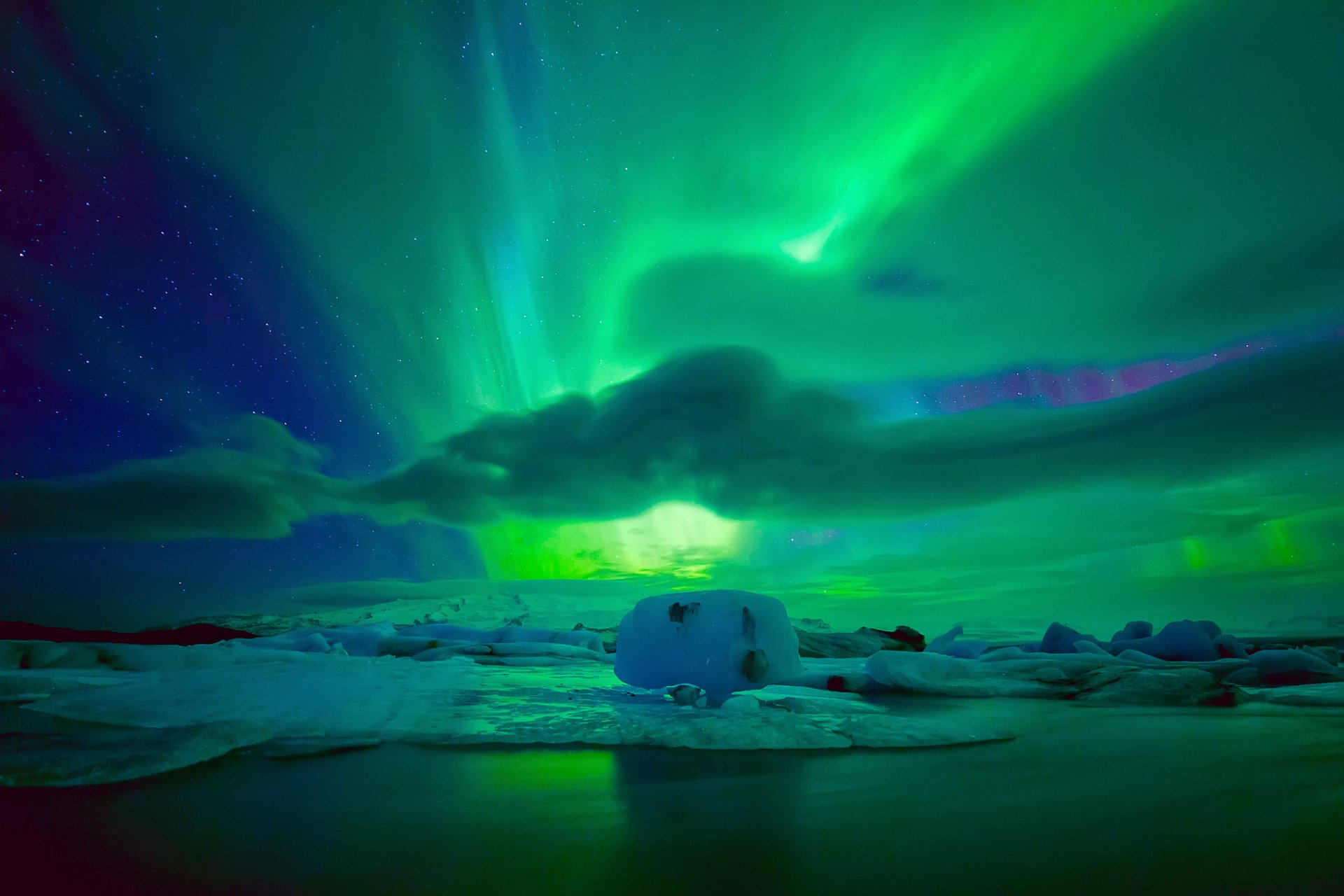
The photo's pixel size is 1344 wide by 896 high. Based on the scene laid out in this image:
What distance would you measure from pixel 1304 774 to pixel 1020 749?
2.71 feet

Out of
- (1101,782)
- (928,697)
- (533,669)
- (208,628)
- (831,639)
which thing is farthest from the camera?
(208,628)

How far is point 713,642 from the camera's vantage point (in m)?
4.35

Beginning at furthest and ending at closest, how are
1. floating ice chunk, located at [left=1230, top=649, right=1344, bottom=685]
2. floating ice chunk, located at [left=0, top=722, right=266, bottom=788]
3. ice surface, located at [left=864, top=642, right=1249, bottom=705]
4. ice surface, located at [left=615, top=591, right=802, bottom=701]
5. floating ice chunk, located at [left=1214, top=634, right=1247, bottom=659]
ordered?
1. floating ice chunk, located at [left=1214, top=634, right=1247, bottom=659]
2. floating ice chunk, located at [left=1230, top=649, right=1344, bottom=685]
3. ice surface, located at [left=615, top=591, right=802, bottom=701]
4. ice surface, located at [left=864, top=642, right=1249, bottom=705]
5. floating ice chunk, located at [left=0, top=722, right=266, bottom=788]

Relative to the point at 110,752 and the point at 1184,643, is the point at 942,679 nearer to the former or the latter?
the point at 1184,643

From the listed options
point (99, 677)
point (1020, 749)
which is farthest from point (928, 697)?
point (99, 677)

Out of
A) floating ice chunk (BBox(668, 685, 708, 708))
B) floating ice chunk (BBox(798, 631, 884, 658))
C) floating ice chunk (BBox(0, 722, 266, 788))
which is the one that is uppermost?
floating ice chunk (BBox(0, 722, 266, 788))

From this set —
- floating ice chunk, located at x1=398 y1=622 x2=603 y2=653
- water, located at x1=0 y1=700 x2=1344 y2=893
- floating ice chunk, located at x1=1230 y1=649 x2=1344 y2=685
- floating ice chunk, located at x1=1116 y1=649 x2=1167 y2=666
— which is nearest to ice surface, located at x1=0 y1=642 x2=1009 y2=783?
water, located at x1=0 y1=700 x2=1344 y2=893

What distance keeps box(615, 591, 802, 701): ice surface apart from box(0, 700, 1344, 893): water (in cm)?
175

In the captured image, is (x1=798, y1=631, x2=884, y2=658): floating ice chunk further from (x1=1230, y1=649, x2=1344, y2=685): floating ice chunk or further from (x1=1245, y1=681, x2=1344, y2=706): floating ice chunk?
(x1=1245, y1=681, x2=1344, y2=706): floating ice chunk

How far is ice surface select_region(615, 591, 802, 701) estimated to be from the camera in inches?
169

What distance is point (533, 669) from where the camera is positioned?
691cm

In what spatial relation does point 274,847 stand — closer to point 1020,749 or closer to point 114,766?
point 114,766

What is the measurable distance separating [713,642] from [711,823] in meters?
2.77

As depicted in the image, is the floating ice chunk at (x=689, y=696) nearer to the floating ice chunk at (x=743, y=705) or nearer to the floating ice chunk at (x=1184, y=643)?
the floating ice chunk at (x=743, y=705)
